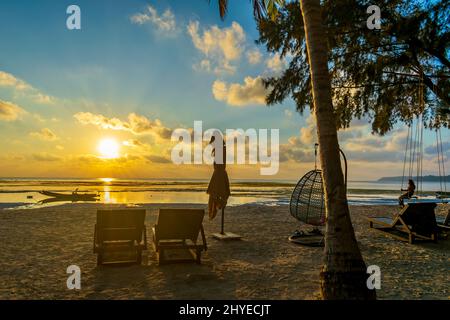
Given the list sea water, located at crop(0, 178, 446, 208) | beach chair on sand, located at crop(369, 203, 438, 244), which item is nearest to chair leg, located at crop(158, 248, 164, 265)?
beach chair on sand, located at crop(369, 203, 438, 244)

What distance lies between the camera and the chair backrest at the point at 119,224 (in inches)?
246

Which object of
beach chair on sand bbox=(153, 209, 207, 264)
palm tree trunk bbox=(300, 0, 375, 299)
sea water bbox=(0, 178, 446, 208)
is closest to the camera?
palm tree trunk bbox=(300, 0, 375, 299)

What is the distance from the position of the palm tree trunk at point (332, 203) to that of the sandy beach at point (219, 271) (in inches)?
28.0

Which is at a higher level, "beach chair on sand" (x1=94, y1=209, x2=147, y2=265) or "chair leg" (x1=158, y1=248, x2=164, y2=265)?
"beach chair on sand" (x1=94, y1=209, x2=147, y2=265)

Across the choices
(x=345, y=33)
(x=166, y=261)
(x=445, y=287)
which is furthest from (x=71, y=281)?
(x=345, y=33)

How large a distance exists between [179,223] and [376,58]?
1009cm

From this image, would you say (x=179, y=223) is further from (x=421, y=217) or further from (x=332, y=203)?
(x=421, y=217)

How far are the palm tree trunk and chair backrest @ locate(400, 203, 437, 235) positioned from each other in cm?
544

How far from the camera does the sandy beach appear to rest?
4754 millimetres

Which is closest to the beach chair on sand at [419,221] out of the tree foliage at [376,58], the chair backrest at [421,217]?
the chair backrest at [421,217]

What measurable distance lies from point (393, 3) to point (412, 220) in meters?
7.22

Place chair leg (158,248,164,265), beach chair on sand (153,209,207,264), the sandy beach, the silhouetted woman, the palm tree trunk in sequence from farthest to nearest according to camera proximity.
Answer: the silhouetted woman < beach chair on sand (153,209,207,264) < chair leg (158,248,164,265) < the sandy beach < the palm tree trunk

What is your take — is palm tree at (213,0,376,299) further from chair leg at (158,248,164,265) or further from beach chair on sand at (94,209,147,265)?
beach chair on sand at (94,209,147,265)

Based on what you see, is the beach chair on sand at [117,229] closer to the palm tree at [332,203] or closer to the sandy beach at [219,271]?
the sandy beach at [219,271]
